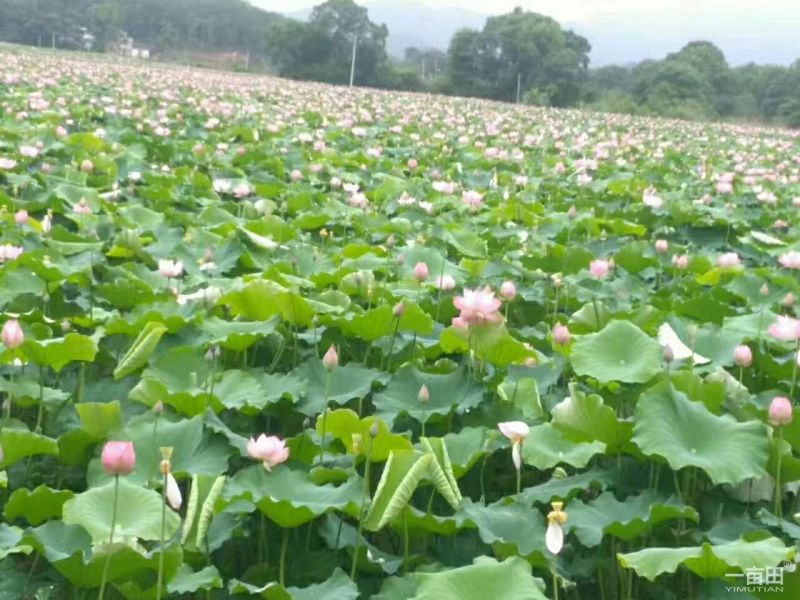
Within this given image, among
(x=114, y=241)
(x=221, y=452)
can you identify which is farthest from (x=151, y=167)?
(x=221, y=452)

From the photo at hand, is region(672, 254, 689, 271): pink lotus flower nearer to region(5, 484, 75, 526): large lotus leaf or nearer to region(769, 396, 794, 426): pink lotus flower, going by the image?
region(769, 396, 794, 426): pink lotus flower

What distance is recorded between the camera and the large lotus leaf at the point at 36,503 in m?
1.40

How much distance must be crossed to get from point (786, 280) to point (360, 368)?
54.4 inches

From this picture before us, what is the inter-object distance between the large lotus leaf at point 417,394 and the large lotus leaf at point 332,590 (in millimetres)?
505

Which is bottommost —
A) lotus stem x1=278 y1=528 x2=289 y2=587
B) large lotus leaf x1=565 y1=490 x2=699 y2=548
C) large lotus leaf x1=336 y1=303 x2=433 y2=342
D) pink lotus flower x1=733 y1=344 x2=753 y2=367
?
lotus stem x1=278 y1=528 x2=289 y2=587

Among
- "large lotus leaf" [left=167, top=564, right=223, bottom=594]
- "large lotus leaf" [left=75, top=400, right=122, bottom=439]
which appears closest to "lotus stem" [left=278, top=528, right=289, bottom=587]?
"large lotus leaf" [left=167, top=564, right=223, bottom=594]

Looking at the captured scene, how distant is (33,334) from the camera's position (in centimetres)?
202

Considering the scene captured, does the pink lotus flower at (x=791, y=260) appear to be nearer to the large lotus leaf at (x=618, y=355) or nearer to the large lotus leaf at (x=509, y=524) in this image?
the large lotus leaf at (x=618, y=355)

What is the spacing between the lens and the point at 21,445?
5.05 feet

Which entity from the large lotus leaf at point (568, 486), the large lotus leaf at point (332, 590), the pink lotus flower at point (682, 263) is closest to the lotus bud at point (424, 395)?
the large lotus leaf at point (568, 486)

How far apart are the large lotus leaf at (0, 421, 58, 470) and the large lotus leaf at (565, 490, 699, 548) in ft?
2.69

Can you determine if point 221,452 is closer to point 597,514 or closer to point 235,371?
point 235,371

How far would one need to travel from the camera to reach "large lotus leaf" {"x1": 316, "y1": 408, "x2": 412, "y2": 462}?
1.53m

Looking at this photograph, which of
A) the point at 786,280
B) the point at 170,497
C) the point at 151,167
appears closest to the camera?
the point at 170,497
